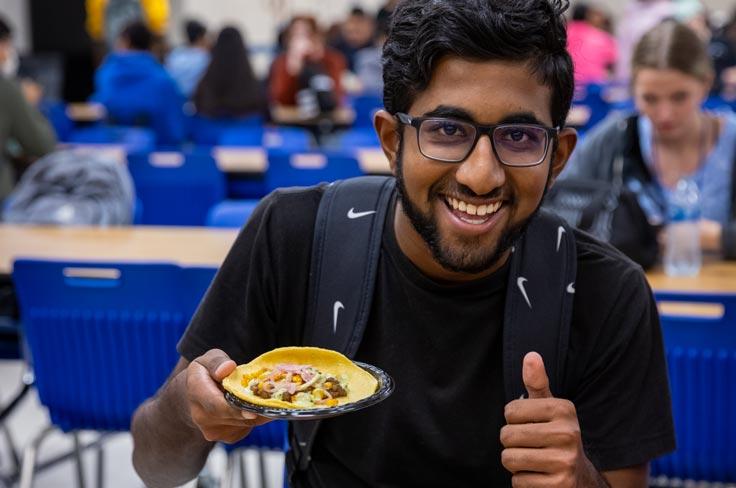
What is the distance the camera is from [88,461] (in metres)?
3.81

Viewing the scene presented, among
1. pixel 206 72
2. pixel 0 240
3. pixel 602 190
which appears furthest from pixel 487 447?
pixel 206 72

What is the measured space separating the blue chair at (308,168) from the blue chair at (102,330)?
1.47m

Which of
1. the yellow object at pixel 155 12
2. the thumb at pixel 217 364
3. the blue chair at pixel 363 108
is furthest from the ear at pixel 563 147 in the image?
the yellow object at pixel 155 12

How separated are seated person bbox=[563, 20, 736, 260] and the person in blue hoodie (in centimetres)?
493

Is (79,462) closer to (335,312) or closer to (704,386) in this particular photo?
(704,386)

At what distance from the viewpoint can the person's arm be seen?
4.07 ft

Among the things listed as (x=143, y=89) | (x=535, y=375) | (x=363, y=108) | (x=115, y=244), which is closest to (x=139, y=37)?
(x=143, y=89)

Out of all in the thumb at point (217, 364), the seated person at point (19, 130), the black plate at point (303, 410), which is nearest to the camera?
the black plate at point (303, 410)

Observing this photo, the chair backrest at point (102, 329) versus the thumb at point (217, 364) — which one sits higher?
the thumb at point (217, 364)

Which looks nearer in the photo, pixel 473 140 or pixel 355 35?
pixel 473 140

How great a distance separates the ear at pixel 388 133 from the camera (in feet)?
4.62

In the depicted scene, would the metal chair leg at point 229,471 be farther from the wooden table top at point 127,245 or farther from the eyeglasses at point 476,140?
the eyeglasses at point 476,140

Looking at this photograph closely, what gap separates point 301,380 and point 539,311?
349 mm

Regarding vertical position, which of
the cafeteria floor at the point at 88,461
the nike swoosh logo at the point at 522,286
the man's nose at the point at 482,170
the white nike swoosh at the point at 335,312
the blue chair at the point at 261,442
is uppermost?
the man's nose at the point at 482,170
